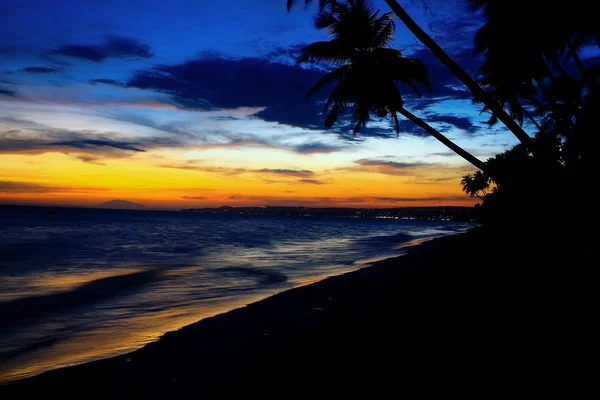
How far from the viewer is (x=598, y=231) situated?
31.2 feet

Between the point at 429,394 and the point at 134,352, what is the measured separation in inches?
145

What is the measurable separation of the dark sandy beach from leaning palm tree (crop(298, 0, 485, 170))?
825cm

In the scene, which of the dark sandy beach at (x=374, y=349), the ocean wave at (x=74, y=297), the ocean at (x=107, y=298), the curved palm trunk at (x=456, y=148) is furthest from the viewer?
the curved palm trunk at (x=456, y=148)

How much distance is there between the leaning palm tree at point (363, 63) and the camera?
45.0 feet

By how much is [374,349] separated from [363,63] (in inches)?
482

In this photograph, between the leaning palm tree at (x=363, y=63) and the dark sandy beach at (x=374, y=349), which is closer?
the dark sandy beach at (x=374, y=349)

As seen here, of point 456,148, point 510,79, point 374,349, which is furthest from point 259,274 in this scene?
point 510,79

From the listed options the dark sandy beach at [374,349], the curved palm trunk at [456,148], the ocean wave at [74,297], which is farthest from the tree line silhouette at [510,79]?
the ocean wave at [74,297]

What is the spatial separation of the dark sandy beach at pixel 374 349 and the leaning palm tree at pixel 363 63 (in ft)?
27.1

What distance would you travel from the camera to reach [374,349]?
14.3 ft

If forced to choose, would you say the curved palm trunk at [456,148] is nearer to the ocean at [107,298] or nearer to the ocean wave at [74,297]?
the ocean at [107,298]

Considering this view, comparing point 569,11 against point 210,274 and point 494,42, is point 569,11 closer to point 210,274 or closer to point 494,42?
point 494,42

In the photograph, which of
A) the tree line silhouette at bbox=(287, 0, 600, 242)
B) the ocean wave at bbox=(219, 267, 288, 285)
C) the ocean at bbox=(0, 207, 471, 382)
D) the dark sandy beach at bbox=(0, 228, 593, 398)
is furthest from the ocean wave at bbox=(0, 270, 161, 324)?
the tree line silhouette at bbox=(287, 0, 600, 242)

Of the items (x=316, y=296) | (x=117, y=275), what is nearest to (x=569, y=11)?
(x=316, y=296)
